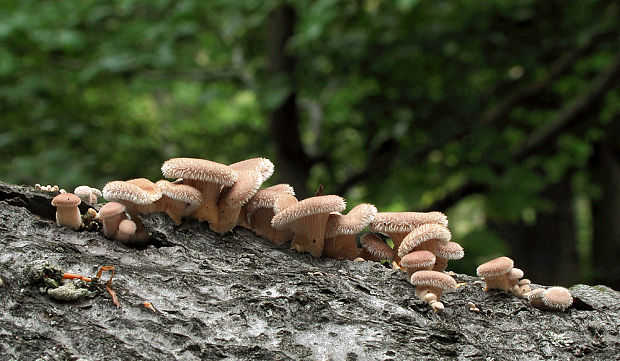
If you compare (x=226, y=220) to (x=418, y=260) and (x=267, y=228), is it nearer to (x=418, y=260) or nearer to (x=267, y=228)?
(x=267, y=228)

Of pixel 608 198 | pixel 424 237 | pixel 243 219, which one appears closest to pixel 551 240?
pixel 608 198

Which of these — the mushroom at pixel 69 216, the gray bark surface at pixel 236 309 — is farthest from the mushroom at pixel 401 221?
the mushroom at pixel 69 216

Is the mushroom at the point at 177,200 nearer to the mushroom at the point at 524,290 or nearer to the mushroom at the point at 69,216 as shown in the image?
the mushroom at the point at 69,216

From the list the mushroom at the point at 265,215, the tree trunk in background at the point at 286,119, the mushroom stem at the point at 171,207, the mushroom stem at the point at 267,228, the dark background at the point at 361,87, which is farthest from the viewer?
the tree trunk in background at the point at 286,119

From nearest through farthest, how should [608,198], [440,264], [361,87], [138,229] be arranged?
[138,229], [440,264], [361,87], [608,198]

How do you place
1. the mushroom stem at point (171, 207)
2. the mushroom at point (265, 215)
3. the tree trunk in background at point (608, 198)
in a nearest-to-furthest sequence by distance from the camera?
the mushroom stem at point (171, 207)
the mushroom at point (265, 215)
the tree trunk in background at point (608, 198)

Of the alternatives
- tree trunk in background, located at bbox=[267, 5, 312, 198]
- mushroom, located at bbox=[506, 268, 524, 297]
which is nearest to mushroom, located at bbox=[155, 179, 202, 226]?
mushroom, located at bbox=[506, 268, 524, 297]
